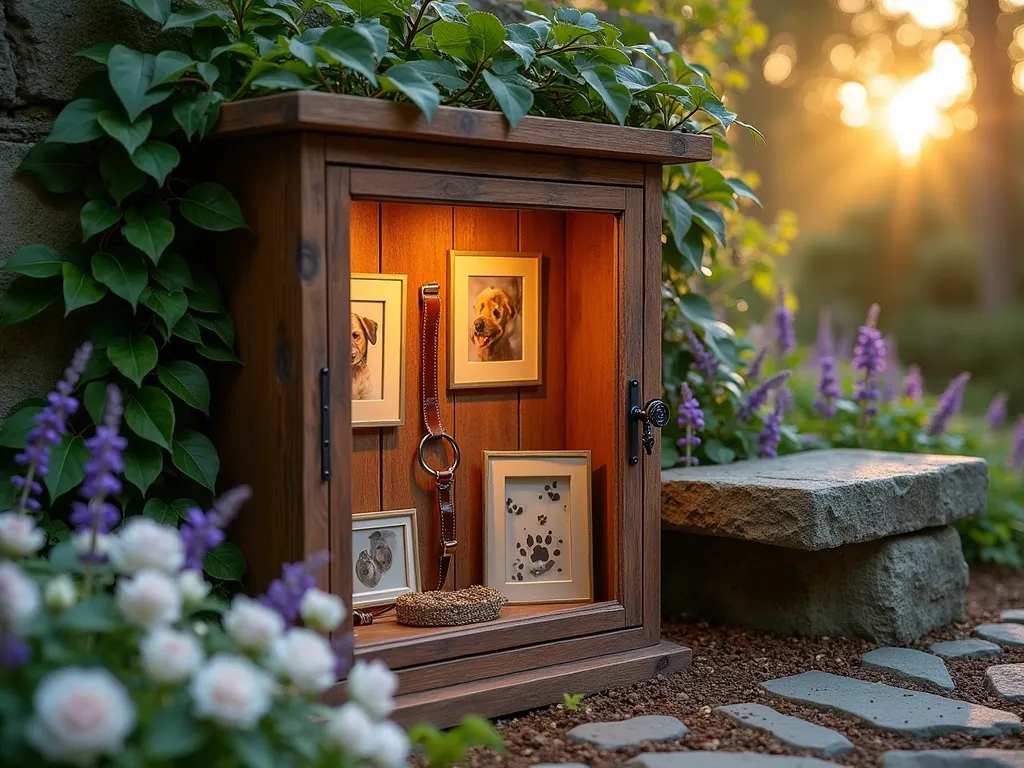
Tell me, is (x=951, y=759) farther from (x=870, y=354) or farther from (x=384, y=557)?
(x=870, y=354)

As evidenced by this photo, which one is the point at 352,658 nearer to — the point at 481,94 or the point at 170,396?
the point at 170,396

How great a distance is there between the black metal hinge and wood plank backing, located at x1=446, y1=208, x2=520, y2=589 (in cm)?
77

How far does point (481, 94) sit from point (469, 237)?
0.52m

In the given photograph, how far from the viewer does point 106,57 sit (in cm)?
229

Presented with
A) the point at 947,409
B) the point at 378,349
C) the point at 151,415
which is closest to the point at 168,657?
the point at 151,415

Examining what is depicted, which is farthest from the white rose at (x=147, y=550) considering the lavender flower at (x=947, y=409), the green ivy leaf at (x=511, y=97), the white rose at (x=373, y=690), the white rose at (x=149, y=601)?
the lavender flower at (x=947, y=409)

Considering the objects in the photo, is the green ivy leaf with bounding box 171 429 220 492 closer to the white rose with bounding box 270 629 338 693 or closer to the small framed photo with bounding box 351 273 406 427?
the small framed photo with bounding box 351 273 406 427

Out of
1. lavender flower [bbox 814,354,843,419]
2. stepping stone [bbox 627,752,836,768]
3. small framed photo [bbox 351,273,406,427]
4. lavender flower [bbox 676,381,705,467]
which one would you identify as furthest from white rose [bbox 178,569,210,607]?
lavender flower [bbox 814,354,843,419]

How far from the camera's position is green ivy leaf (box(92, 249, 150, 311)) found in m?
2.21

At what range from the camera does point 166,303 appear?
2.25 meters

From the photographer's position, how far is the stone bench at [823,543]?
294 centimetres

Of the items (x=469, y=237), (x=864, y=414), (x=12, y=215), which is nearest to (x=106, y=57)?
(x=12, y=215)

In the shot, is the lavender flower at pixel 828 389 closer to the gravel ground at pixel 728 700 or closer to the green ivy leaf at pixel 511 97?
the gravel ground at pixel 728 700

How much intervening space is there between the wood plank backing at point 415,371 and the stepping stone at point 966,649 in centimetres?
145
